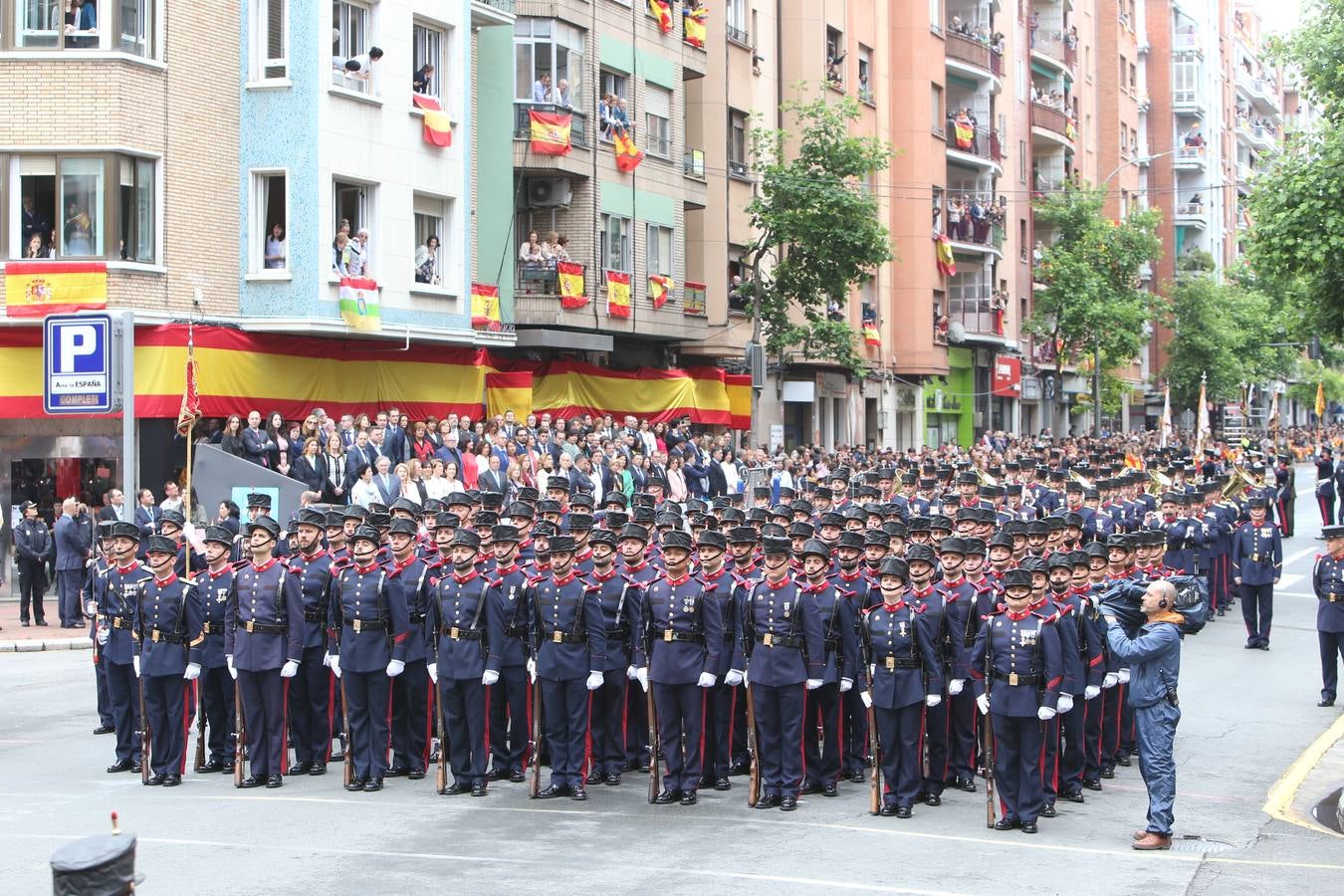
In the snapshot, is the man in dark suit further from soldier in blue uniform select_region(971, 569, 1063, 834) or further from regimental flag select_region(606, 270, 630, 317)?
soldier in blue uniform select_region(971, 569, 1063, 834)

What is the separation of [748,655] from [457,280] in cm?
2037

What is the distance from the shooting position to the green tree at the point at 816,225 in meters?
39.8

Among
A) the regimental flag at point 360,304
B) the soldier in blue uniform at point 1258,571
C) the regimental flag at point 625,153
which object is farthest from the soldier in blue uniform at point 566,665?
the regimental flag at point 625,153

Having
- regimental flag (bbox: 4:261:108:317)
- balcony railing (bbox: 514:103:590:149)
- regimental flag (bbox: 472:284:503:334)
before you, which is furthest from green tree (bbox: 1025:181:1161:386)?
regimental flag (bbox: 4:261:108:317)

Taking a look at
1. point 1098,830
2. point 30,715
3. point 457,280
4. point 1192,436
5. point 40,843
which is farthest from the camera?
point 1192,436

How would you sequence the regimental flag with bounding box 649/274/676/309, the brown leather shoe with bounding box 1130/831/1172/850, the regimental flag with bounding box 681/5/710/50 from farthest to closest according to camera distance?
the regimental flag with bounding box 681/5/710/50, the regimental flag with bounding box 649/274/676/309, the brown leather shoe with bounding box 1130/831/1172/850

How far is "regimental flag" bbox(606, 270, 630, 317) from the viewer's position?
1428 inches

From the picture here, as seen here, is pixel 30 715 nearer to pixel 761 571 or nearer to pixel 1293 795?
pixel 761 571

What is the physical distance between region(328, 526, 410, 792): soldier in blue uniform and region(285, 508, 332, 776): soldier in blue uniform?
0.36m

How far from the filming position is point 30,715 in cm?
1708

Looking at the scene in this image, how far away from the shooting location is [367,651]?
1388cm

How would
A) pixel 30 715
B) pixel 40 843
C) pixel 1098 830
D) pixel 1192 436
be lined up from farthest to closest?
pixel 1192 436, pixel 30 715, pixel 1098 830, pixel 40 843

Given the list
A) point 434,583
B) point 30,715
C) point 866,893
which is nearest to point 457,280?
point 30,715

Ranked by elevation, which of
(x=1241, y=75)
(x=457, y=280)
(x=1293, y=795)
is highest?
(x=1241, y=75)
